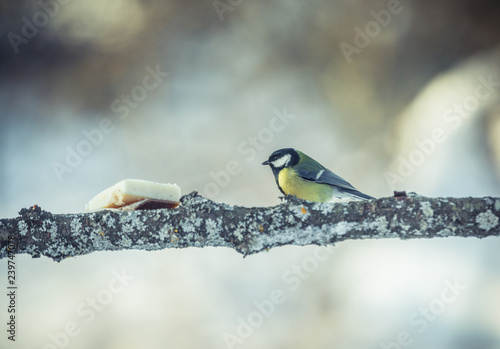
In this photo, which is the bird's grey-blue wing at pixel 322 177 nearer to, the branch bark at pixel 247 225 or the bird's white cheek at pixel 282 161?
the bird's white cheek at pixel 282 161

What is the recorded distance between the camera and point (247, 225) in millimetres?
818

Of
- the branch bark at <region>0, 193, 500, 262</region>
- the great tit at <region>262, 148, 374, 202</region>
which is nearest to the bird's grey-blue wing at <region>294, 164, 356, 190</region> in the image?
the great tit at <region>262, 148, 374, 202</region>

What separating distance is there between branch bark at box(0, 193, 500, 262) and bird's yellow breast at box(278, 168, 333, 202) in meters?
0.67

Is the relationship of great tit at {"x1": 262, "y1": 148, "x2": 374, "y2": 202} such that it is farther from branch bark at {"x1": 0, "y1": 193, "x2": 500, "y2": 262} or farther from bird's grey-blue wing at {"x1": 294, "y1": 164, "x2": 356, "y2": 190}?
branch bark at {"x1": 0, "y1": 193, "x2": 500, "y2": 262}

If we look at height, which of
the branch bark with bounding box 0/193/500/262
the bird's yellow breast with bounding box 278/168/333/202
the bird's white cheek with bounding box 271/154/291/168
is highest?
the bird's white cheek with bounding box 271/154/291/168

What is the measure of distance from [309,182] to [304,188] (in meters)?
0.03

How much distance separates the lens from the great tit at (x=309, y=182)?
149cm

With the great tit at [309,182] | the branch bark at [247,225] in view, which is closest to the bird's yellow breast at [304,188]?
the great tit at [309,182]

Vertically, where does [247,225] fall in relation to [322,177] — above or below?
below

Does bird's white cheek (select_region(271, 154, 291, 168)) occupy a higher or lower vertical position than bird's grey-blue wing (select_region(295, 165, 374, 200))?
higher

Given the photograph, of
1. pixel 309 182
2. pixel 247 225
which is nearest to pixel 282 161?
pixel 309 182

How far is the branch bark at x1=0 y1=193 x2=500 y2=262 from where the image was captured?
2.48 feet

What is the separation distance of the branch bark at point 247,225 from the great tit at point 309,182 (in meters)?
0.67

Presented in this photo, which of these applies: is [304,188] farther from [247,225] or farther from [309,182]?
[247,225]
